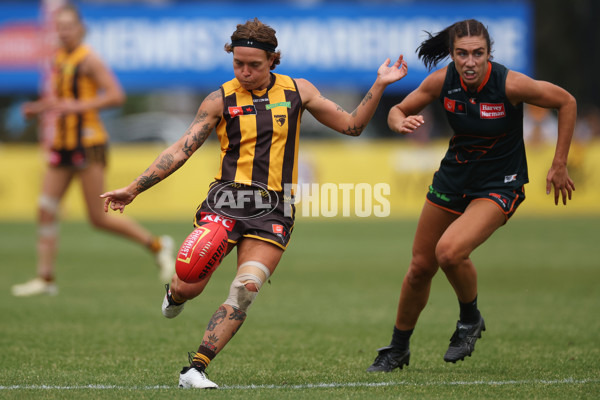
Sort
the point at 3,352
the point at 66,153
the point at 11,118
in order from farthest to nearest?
the point at 11,118 < the point at 66,153 < the point at 3,352

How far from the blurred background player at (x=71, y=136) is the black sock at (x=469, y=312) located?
4.94m

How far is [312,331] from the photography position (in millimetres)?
8055

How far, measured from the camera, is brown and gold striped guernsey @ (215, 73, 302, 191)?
5898 millimetres

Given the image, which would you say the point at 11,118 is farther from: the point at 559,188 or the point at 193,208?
the point at 559,188

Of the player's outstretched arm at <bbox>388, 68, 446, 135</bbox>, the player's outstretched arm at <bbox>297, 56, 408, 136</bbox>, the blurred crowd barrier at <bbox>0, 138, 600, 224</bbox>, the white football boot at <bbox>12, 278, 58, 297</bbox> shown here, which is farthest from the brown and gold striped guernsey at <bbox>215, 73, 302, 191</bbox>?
the blurred crowd barrier at <bbox>0, 138, 600, 224</bbox>

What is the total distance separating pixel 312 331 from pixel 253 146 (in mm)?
2610

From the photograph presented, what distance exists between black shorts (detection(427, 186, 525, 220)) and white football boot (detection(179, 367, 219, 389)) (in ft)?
6.57

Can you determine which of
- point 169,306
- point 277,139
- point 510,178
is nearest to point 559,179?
point 510,178

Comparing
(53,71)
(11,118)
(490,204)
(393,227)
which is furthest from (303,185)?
(11,118)

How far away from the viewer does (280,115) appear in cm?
595

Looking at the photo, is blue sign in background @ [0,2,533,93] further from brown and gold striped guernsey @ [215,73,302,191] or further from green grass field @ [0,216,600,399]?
brown and gold striped guernsey @ [215,73,302,191]

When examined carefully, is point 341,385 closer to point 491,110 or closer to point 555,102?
point 491,110

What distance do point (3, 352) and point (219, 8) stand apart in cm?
1830

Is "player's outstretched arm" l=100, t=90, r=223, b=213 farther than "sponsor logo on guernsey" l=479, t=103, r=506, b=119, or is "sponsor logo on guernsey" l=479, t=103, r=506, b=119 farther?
"sponsor logo on guernsey" l=479, t=103, r=506, b=119
